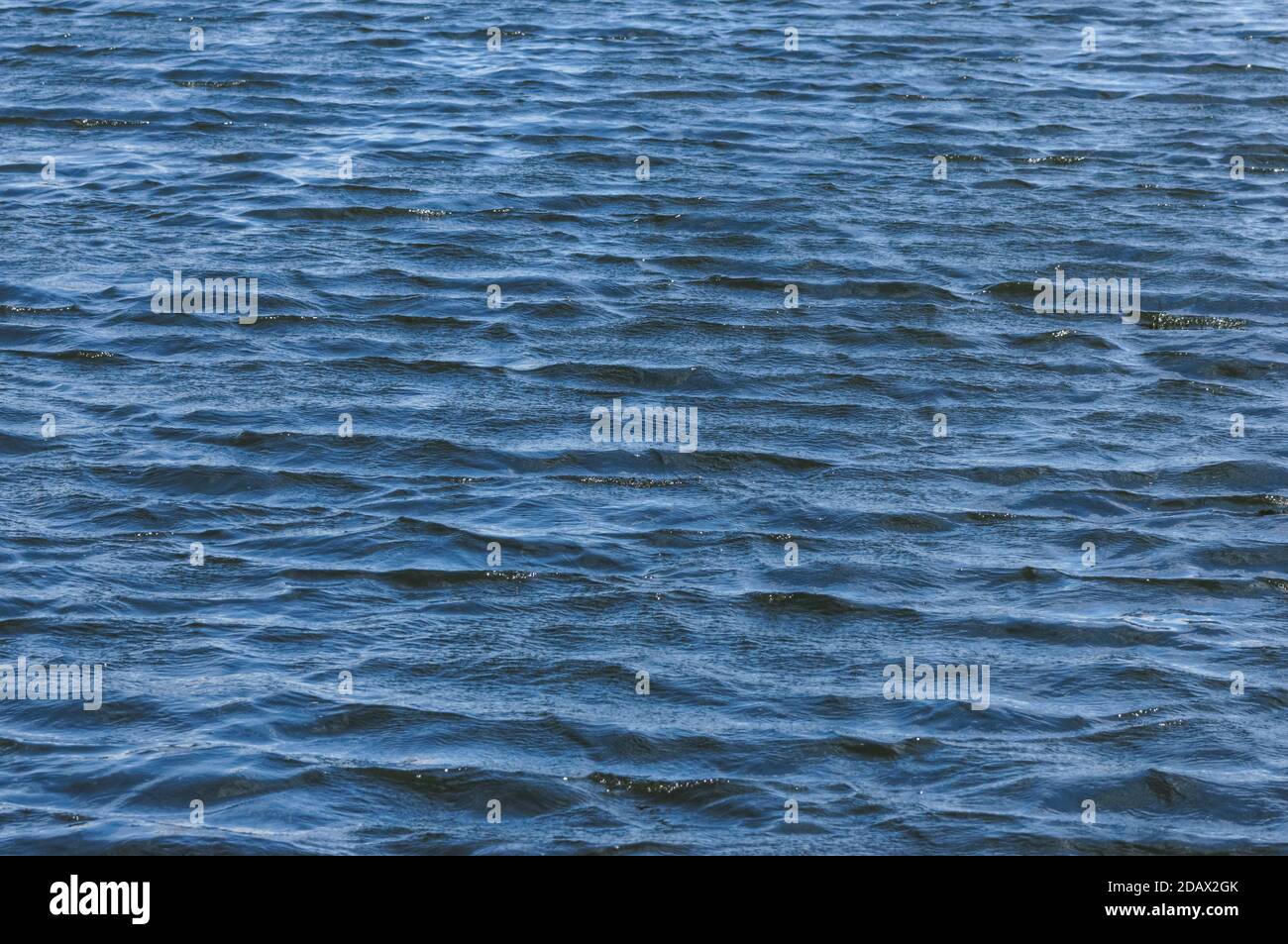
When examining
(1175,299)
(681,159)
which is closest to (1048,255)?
(1175,299)

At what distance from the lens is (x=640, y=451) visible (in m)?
10.2

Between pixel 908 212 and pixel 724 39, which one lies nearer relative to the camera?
pixel 908 212

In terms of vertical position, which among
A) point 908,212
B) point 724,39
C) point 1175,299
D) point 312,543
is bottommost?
point 312,543

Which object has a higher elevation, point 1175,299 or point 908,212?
point 908,212

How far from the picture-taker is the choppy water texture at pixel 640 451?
7273 millimetres

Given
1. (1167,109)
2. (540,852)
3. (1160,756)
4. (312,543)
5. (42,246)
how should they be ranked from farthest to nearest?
(1167,109), (42,246), (312,543), (1160,756), (540,852)

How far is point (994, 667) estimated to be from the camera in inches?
320

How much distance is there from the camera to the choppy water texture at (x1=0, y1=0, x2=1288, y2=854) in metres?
7.27

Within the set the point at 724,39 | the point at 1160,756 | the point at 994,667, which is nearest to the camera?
the point at 1160,756

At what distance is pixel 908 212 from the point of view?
13797 mm

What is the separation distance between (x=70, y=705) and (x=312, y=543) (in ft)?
5.73

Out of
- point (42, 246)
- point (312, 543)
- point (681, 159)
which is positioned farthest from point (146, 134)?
point (312, 543)

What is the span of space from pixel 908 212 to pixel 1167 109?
4.02 meters

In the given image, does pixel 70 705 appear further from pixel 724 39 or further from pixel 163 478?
pixel 724 39
